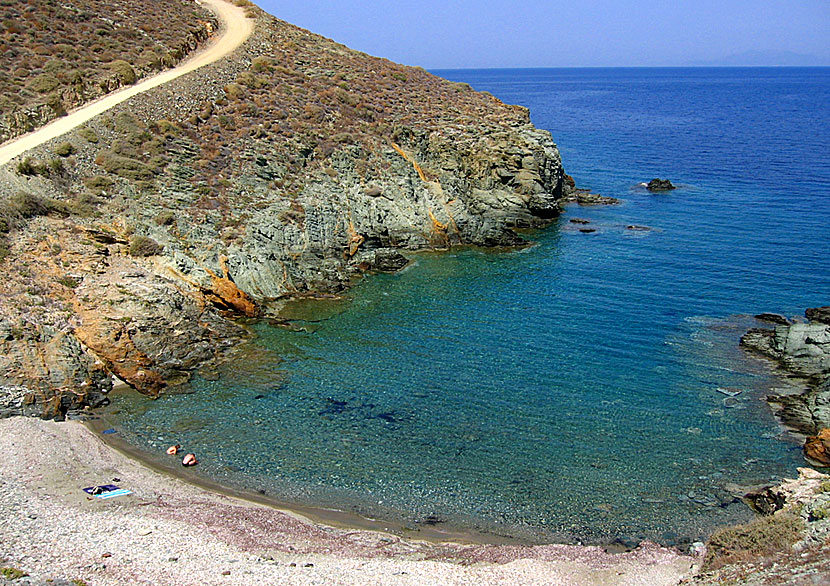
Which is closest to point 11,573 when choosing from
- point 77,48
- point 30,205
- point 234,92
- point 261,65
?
point 30,205

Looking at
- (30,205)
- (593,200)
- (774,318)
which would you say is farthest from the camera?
(593,200)

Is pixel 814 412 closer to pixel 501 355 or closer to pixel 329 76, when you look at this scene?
pixel 501 355

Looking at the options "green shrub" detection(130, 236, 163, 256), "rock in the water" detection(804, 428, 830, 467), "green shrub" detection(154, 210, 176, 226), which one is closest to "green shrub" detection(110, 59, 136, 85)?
"green shrub" detection(154, 210, 176, 226)

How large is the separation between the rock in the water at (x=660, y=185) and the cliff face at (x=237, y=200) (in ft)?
43.3

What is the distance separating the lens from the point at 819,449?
1190 inches

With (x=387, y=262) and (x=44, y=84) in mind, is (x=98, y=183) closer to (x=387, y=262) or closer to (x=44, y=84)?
(x=44, y=84)

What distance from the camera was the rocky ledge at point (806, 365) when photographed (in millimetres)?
32250

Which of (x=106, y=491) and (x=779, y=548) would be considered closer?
(x=779, y=548)

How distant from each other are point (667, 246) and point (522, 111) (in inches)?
1033

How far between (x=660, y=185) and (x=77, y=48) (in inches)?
2483

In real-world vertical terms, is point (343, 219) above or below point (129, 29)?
below

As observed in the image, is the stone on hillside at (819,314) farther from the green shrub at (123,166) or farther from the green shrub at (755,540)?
the green shrub at (123,166)

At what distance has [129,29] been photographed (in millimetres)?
68688

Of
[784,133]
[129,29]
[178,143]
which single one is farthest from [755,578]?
[784,133]
